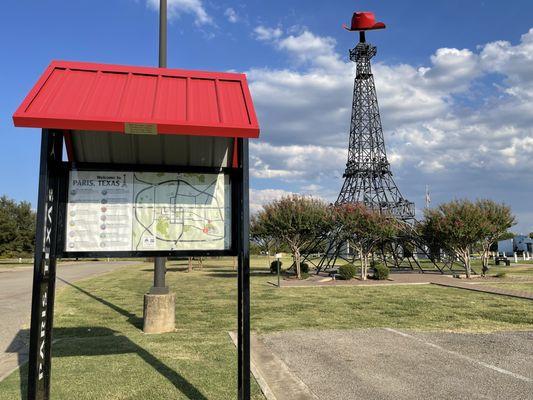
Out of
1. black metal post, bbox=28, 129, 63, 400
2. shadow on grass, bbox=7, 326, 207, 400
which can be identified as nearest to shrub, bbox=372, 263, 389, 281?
shadow on grass, bbox=7, 326, 207, 400

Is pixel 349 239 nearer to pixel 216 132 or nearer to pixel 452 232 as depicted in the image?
pixel 452 232

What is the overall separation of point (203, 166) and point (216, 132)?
3.13 ft

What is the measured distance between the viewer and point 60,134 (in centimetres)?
431

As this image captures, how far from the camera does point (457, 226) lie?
84.0 feet

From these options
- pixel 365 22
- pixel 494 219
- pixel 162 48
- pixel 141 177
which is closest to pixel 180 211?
pixel 141 177

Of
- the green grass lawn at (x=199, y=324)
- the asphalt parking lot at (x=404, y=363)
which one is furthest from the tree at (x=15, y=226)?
the asphalt parking lot at (x=404, y=363)

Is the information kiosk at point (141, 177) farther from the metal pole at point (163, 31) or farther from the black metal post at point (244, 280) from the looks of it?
the metal pole at point (163, 31)

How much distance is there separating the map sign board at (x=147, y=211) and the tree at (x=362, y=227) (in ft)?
70.2

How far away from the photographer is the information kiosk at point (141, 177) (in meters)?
3.82

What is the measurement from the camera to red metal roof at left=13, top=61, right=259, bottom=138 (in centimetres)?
356

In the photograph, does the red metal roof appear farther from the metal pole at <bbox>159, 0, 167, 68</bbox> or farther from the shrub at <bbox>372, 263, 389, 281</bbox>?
the shrub at <bbox>372, 263, 389, 281</bbox>

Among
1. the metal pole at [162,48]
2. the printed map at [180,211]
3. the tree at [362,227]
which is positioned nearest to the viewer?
the printed map at [180,211]

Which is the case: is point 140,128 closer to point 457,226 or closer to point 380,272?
point 380,272

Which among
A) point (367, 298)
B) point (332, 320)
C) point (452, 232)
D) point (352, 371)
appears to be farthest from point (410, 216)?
point (352, 371)
